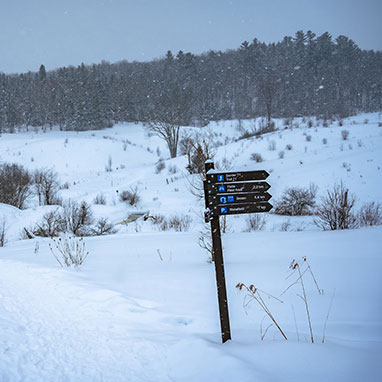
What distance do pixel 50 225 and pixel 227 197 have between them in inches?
370

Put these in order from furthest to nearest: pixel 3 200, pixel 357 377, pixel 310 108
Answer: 1. pixel 310 108
2. pixel 3 200
3. pixel 357 377

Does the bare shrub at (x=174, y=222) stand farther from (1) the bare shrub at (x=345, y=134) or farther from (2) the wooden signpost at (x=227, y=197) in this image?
(1) the bare shrub at (x=345, y=134)

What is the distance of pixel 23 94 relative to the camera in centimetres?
5588

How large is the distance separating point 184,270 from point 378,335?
3.01 metres

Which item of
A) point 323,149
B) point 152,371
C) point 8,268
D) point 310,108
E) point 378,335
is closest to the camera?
point 152,371

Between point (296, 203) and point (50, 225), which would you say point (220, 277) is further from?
point (296, 203)

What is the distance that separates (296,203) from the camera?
11.1 m

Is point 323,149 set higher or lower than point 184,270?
higher

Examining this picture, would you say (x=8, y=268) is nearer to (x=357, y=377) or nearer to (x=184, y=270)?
(x=184, y=270)

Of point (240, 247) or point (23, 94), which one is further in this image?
point (23, 94)

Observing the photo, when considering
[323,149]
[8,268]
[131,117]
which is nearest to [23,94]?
[131,117]

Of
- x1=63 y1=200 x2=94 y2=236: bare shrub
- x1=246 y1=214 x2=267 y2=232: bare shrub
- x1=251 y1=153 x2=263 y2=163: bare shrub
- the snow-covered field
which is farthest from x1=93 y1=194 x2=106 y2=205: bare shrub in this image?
x1=251 y1=153 x2=263 y2=163: bare shrub

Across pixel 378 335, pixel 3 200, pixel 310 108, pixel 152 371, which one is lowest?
pixel 378 335

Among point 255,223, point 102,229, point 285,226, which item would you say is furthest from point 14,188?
point 285,226
